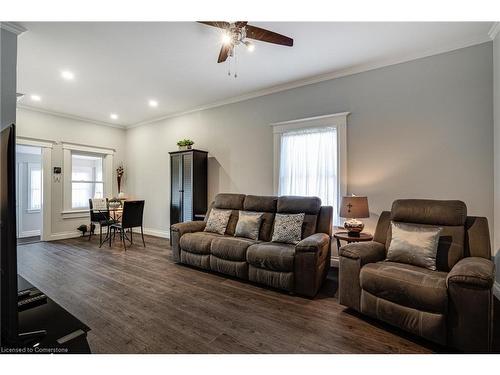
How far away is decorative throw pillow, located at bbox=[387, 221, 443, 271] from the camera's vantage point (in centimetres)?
223

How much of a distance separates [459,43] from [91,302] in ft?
16.3

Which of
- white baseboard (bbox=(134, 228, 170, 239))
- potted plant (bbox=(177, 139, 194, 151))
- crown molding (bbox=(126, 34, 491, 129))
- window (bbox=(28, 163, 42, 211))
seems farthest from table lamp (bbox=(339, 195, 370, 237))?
window (bbox=(28, 163, 42, 211))

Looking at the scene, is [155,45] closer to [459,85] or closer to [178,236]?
[178,236]

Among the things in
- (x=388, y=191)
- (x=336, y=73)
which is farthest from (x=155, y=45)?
(x=388, y=191)

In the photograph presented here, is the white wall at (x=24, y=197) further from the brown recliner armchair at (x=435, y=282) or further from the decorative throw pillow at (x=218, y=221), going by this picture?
the brown recliner armchair at (x=435, y=282)

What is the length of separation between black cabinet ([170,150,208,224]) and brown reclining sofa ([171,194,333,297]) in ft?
2.70

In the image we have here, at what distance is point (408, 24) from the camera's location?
2537 millimetres

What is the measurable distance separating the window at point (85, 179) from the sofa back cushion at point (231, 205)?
3.94 m

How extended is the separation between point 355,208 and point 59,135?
6.30 metres

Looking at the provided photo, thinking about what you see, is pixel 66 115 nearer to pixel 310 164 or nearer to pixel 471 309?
pixel 310 164

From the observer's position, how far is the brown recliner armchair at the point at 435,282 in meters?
1.67

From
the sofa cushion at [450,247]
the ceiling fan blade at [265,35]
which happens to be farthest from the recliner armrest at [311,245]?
the ceiling fan blade at [265,35]

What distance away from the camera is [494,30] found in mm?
2576

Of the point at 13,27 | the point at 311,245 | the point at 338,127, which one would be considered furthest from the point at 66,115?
the point at 311,245
